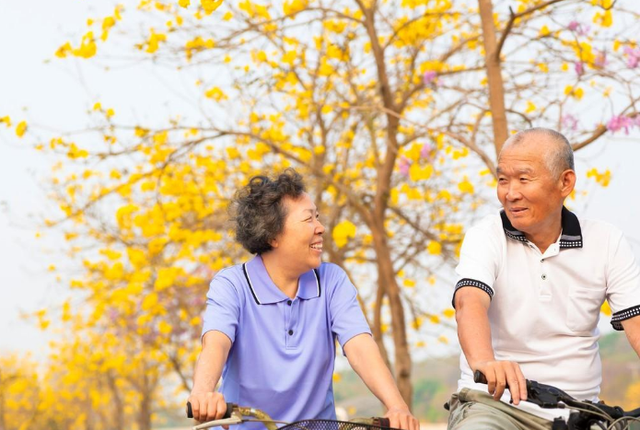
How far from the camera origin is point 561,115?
5621 millimetres

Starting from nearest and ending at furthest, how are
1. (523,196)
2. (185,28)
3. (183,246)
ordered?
(523,196)
(185,28)
(183,246)

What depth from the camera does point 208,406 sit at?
2.43 meters

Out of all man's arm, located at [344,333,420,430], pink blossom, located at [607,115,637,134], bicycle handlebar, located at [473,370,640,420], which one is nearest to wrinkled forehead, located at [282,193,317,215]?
man's arm, located at [344,333,420,430]

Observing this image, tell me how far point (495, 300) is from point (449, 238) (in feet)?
16.5

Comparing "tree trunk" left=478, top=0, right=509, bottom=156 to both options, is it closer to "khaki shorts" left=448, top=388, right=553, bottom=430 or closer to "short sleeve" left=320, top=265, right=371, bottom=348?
"short sleeve" left=320, top=265, right=371, bottom=348

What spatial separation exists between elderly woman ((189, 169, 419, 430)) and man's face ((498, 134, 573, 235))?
67cm

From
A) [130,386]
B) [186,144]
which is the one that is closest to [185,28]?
[186,144]

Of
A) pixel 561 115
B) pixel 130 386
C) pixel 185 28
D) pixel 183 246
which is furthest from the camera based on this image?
pixel 130 386

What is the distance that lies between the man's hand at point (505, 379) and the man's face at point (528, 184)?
30.8 inches

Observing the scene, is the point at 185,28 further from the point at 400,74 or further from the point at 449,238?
the point at 449,238

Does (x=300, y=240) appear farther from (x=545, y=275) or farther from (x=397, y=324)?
(x=397, y=324)

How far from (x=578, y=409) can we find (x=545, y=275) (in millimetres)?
Result: 705

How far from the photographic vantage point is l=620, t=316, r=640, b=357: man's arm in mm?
2852

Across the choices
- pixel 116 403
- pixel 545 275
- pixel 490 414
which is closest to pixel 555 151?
pixel 545 275
